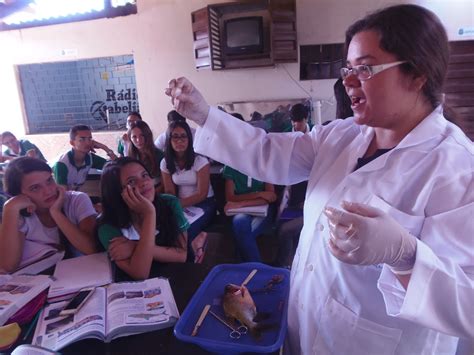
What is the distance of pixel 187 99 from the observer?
3.56 feet

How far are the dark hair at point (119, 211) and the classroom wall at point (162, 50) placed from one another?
12.5 ft

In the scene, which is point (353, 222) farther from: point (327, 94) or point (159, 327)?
point (327, 94)

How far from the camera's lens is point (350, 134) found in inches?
42.9

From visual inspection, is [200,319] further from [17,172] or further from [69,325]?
[17,172]

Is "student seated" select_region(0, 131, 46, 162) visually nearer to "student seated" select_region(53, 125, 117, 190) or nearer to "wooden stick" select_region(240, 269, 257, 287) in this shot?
"student seated" select_region(53, 125, 117, 190)

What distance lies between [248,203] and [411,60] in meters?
1.96

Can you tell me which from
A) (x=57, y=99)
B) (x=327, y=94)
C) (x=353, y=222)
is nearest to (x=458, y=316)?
(x=353, y=222)

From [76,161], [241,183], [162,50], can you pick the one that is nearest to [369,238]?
[241,183]

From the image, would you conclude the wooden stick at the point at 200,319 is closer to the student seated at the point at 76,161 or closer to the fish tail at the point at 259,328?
the fish tail at the point at 259,328

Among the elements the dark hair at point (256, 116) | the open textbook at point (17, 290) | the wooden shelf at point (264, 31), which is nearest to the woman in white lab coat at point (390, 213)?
the open textbook at point (17, 290)

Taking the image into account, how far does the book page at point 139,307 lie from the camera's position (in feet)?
3.10

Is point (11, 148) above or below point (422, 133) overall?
below

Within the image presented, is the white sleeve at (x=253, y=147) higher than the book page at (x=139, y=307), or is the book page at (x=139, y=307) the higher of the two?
the white sleeve at (x=253, y=147)

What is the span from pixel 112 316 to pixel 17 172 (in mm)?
1114
